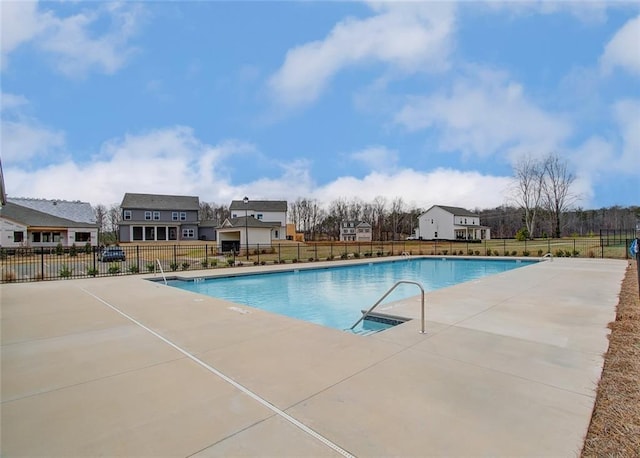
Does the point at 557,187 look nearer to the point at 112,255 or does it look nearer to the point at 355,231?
the point at 355,231

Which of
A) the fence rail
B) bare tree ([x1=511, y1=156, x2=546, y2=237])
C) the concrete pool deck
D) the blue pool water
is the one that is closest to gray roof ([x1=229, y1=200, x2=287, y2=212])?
the fence rail

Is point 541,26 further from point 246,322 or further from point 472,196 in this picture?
point 472,196

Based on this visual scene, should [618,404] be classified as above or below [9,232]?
below

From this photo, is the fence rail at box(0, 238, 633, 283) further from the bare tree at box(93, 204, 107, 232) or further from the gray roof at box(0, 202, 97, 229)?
the bare tree at box(93, 204, 107, 232)

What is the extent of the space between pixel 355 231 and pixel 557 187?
3176 centimetres

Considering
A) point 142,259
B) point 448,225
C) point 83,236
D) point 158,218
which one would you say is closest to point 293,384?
point 142,259

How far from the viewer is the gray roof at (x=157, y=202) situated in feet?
115

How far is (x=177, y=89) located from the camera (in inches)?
567

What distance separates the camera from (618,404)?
8.84 ft

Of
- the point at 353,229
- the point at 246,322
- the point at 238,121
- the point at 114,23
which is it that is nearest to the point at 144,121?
the point at 238,121

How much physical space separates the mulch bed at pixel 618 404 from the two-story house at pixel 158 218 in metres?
38.0

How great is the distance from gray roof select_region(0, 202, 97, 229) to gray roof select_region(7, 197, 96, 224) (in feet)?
6.32

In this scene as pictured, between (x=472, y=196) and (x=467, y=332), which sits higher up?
(x=472, y=196)

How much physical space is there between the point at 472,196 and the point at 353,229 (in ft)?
107
